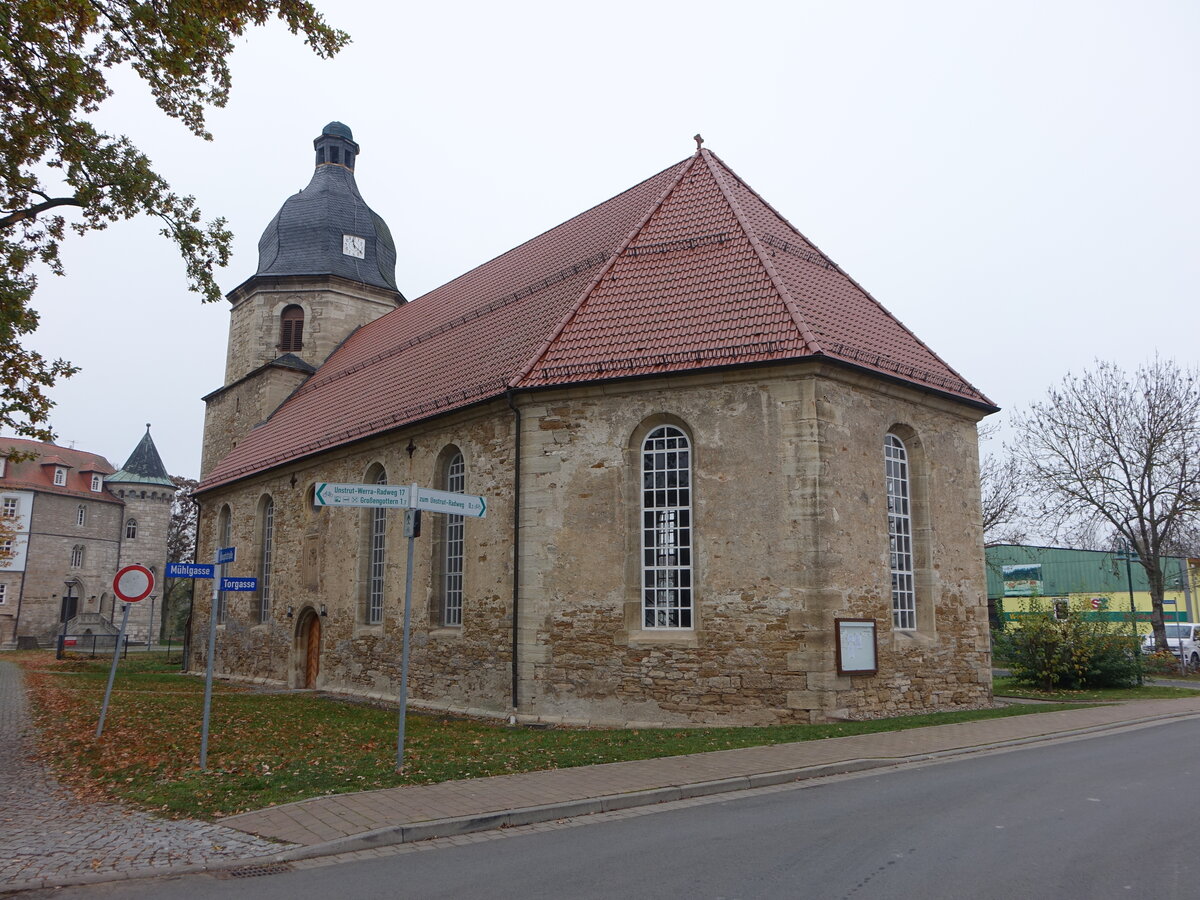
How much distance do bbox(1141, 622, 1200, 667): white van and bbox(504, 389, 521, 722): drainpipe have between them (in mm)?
24188

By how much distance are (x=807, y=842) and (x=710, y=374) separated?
338 inches

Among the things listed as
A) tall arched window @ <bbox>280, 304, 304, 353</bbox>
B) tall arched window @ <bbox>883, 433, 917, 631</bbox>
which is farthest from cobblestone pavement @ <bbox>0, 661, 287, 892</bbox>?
A: tall arched window @ <bbox>280, 304, 304, 353</bbox>

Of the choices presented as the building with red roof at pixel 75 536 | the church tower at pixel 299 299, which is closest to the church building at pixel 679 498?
the church tower at pixel 299 299

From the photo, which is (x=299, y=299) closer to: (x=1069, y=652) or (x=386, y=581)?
(x=386, y=581)

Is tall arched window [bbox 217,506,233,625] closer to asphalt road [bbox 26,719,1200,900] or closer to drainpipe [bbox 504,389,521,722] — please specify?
drainpipe [bbox 504,389,521,722]

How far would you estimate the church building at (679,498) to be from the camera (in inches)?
523

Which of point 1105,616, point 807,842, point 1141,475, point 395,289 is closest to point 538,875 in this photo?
point 807,842

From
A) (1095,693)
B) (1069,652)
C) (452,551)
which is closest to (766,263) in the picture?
(452,551)

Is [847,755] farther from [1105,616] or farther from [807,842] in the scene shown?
[1105,616]

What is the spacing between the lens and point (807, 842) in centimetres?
630

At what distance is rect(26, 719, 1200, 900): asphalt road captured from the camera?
5328 millimetres

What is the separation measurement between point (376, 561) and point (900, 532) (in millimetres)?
10845

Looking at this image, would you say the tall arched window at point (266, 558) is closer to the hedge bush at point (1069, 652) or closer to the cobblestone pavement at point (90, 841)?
the cobblestone pavement at point (90, 841)

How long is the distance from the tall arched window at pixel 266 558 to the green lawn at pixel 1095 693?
1791 centimetres
